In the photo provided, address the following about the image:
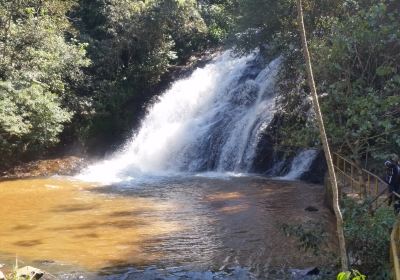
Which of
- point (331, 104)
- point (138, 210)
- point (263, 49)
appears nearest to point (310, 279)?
point (331, 104)

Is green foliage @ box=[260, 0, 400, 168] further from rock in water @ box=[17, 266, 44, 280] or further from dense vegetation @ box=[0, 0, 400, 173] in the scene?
rock in water @ box=[17, 266, 44, 280]

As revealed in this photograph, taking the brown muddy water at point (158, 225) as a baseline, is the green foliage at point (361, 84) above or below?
above

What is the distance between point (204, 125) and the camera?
69.7ft

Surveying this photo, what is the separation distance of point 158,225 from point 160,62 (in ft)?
44.6

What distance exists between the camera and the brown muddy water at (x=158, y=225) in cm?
890

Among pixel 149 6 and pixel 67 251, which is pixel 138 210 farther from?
pixel 149 6

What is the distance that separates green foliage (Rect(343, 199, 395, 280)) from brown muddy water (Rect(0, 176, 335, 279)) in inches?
72.6

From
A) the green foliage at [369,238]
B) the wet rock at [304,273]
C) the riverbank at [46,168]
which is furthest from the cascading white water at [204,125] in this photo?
the green foliage at [369,238]

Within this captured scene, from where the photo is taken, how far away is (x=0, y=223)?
38.7 ft

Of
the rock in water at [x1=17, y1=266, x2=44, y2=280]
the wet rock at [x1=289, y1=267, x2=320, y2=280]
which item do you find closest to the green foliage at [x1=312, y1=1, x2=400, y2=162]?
the wet rock at [x1=289, y1=267, x2=320, y2=280]

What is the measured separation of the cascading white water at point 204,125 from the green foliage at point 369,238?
37.8 feet

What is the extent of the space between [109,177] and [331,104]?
10.8m

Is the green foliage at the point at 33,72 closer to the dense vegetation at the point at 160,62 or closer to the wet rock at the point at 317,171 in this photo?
the dense vegetation at the point at 160,62

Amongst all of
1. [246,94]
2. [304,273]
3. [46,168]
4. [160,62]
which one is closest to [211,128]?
[246,94]
